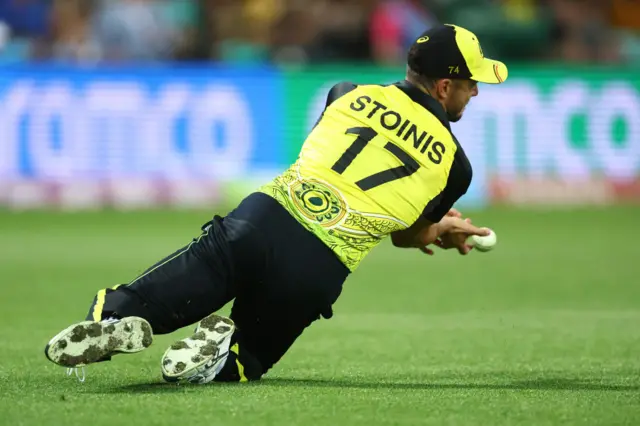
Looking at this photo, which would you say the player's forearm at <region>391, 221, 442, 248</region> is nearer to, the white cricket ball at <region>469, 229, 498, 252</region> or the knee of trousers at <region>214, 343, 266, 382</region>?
the white cricket ball at <region>469, 229, 498, 252</region>

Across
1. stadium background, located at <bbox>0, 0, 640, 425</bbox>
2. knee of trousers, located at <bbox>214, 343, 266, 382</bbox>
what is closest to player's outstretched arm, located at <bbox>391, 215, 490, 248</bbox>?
stadium background, located at <bbox>0, 0, 640, 425</bbox>

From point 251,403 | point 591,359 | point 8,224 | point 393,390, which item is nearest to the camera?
point 251,403

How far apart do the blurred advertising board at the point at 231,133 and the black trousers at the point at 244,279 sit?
416 inches

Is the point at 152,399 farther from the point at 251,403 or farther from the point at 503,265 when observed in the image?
the point at 503,265

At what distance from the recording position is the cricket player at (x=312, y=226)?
17.3 ft

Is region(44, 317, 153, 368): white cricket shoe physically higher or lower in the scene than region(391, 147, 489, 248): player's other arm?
lower

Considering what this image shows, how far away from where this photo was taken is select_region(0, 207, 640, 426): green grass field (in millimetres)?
4746

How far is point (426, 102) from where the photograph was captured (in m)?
5.68

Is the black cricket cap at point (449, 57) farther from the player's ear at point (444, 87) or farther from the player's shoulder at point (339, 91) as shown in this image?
the player's shoulder at point (339, 91)

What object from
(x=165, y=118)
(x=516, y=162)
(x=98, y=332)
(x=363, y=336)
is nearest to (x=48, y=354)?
(x=98, y=332)

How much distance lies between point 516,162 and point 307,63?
10.9 ft

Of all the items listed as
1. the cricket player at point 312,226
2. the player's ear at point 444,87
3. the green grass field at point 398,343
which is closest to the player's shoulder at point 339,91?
the cricket player at point 312,226

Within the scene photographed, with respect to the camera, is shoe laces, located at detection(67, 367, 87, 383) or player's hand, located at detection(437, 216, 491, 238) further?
player's hand, located at detection(437, 216, 491, 238)

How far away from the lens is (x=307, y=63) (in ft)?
57.4
